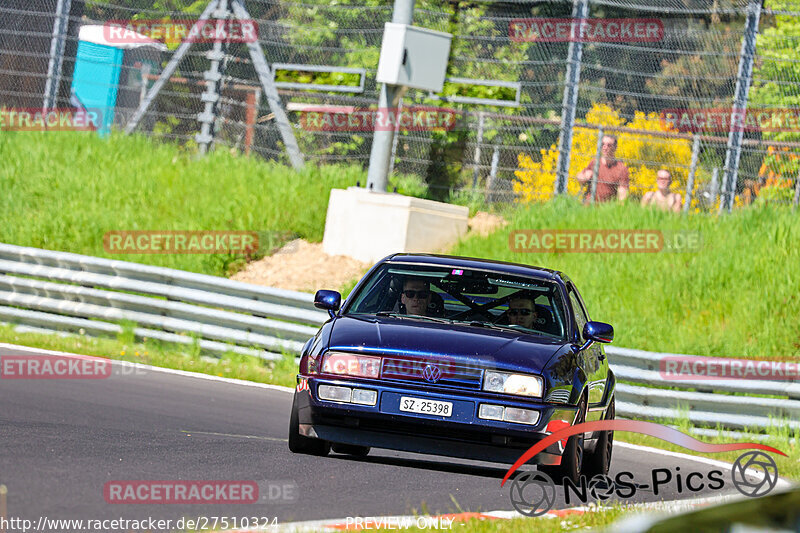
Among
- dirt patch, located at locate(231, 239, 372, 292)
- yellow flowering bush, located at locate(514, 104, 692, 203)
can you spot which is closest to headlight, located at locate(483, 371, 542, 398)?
dirt patch, located at locate(231, 239, 372, 292)

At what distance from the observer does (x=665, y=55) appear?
16.8 meters

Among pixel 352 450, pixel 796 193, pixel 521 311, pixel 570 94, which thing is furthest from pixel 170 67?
pixel 521 311

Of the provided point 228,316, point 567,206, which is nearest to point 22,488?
point 228,316

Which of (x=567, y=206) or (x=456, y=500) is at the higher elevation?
(x=567, y=206)

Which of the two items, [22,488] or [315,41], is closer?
[22,488]

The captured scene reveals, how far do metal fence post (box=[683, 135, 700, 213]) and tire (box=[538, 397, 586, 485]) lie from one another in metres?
10.2

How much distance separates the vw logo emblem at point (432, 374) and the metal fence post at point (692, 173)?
34.6 ft

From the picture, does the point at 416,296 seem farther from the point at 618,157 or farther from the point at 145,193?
the point at 145,193

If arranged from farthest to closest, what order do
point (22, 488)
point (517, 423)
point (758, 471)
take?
point (758, 471), point (517, 423), point (22, 488)

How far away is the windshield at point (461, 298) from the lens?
815 cm

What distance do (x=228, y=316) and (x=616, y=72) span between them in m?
6.57

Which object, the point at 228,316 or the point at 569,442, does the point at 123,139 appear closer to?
the point at 228,316

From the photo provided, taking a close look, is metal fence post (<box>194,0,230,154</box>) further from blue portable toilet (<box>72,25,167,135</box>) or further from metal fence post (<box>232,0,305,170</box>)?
blue portable toilet (<box>72,25,167,135</box>)

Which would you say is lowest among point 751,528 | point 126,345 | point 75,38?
point 126,345
